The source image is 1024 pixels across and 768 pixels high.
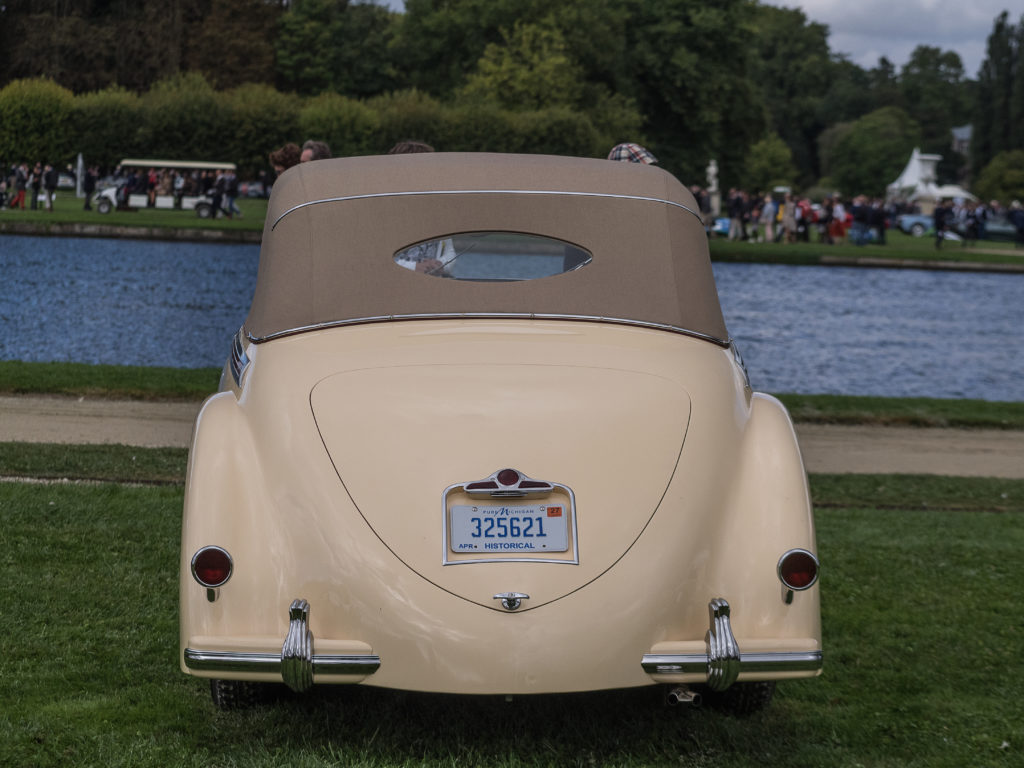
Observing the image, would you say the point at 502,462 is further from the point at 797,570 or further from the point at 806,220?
the point at 806,220

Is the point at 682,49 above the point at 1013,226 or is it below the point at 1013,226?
above

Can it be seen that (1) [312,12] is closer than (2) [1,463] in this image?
No

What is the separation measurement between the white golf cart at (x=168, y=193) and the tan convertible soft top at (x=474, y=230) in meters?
43.0

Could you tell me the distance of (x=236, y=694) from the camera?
4.31 metres

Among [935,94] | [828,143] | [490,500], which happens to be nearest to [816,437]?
[490,500]

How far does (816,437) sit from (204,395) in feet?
18.3

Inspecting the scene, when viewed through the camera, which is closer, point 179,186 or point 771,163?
point 179,186

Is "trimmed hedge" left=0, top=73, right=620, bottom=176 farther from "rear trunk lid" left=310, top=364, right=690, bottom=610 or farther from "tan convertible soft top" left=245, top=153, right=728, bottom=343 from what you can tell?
"rear trunk lid" left=310, top=364, right=690, bottom=610

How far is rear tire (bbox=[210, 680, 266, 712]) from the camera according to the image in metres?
4.29

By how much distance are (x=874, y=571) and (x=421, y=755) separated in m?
3.67

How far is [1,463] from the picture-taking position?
8383 millimetres

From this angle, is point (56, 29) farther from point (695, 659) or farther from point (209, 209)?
point (695, 659)

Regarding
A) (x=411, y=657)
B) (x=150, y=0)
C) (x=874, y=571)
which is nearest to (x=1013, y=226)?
(x=150, y=0)

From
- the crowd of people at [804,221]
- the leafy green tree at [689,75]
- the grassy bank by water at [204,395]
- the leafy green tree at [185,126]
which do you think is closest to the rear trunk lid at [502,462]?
the grassy bank by water at [204,395]
